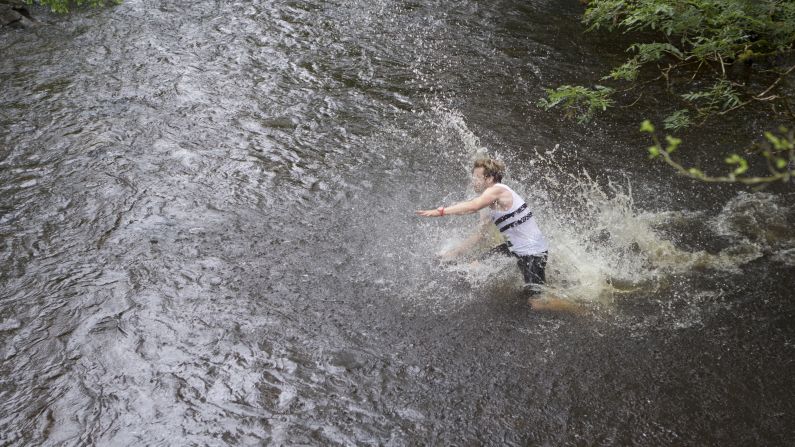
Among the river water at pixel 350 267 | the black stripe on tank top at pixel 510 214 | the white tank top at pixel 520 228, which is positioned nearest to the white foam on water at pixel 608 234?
the river water at pixel 350 267

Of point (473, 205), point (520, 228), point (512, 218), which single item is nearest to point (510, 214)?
point (512, 218)

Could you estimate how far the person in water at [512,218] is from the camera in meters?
6.66

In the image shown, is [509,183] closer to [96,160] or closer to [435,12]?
[96,160]

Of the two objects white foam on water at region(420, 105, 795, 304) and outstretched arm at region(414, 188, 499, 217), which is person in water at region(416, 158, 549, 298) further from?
white foam on water at region(420, 105, 795, 304)

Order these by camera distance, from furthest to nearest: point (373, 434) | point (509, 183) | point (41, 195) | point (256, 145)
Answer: point (256, 145) < point (509, 183) < point (41, 195) < point (373, 434)

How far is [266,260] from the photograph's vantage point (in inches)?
283

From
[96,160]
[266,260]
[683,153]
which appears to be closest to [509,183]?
[683,153]

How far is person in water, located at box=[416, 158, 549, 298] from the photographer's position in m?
6.66

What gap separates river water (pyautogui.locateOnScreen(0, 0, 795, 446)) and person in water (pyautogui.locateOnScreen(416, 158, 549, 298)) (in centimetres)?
34

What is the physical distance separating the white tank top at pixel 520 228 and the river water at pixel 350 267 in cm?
52

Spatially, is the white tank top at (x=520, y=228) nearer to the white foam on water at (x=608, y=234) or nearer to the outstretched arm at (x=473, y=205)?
the outstretched arm at (x=473, y=205)

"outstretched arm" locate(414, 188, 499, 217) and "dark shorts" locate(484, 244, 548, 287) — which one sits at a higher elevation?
"outstretched arm" locate(414, 188, 499, 217)

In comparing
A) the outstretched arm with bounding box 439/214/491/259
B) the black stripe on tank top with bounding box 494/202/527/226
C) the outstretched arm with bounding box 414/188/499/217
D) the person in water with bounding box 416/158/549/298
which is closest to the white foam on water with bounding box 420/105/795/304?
the outstretched arm with bounding box 439/214/491/259

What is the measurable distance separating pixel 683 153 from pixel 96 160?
863 centimetres
